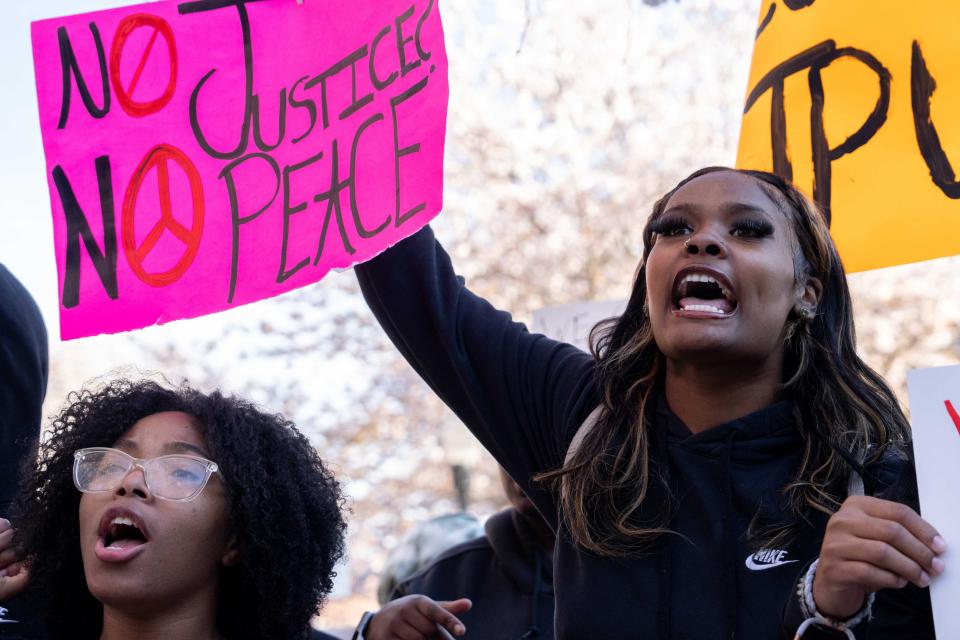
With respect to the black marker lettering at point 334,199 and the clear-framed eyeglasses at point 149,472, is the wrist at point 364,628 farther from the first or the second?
the black marker lettering at point 334,199

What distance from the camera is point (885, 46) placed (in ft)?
9.38

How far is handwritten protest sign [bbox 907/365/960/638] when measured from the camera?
1677mm

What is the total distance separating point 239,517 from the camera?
256cm

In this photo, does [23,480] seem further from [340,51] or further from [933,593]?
[933,593]

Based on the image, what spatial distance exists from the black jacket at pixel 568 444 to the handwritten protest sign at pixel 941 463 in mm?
130

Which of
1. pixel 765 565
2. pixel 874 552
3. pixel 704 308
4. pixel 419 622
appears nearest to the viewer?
pixel 874 552

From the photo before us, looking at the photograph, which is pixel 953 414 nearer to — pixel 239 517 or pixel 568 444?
pixel 568 444

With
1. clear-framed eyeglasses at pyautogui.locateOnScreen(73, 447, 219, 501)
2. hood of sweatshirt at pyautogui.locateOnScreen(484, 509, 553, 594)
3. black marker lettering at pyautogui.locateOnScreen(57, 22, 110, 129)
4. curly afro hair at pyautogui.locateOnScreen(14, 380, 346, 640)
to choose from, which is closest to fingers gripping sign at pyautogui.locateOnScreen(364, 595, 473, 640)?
curly afro hair at pyautogui.locateOnScreen(14, 380, 346, 640)

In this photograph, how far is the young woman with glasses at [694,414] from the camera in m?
2.12

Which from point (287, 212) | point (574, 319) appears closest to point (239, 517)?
point (287, 212)

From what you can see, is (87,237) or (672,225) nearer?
(672,225)

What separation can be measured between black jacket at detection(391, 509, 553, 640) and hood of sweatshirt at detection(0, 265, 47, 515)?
1.26 m

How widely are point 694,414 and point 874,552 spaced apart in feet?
2.32

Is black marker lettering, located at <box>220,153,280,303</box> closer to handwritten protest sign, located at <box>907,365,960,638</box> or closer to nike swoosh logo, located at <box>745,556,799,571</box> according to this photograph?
nike swoosh logo, located at <box>745,556,799,571</box>
